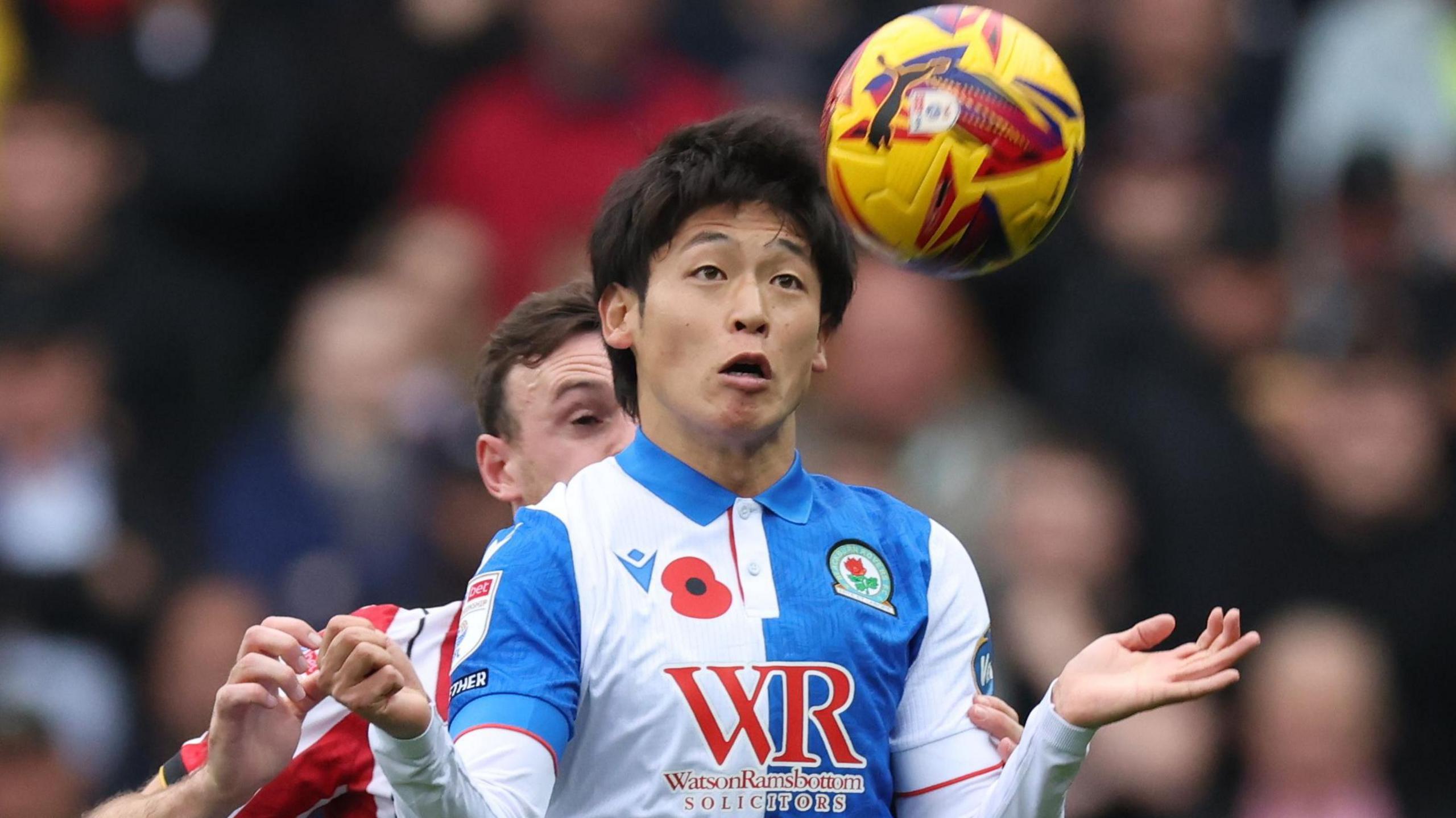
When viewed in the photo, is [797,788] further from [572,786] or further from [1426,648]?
[1426,648]

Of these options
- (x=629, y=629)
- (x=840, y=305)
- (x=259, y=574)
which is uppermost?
(x=259, y=574)

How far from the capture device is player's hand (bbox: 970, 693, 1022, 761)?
15.3 ft

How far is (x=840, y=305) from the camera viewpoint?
16.0 ft

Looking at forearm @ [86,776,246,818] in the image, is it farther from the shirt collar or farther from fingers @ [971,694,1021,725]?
fingers @ [971,694,1021,725]

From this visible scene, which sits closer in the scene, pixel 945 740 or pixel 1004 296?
pixel 945 740

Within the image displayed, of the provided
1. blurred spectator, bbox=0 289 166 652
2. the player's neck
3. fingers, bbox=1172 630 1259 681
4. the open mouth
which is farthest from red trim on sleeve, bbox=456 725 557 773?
blurred spectator, bbox=0 289 166 652

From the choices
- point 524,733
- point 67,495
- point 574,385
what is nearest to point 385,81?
point 67,495

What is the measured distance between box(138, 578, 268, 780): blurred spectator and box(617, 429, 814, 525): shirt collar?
14.7 feet

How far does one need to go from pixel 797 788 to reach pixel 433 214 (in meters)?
6.45

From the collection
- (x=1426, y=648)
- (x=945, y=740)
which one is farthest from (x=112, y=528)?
(x=945, y=740)

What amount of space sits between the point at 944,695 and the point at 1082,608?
13.4 feet

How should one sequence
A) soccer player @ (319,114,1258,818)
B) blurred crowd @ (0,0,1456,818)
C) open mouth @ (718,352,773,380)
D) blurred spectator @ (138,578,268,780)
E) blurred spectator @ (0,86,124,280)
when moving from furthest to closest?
blurred spectator @ (0,86,124,280)
blurred spectator @ (138,578,268,780)
blurred crowd @ (0,0,1456,818)
open mouth @ (718,352,773,380)
soccer player @ (319,114,1258,818)

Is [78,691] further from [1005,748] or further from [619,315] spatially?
[1005,748]

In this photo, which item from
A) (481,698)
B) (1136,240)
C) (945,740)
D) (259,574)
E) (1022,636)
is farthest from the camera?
(1136,240)
